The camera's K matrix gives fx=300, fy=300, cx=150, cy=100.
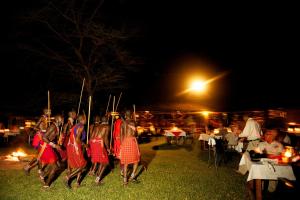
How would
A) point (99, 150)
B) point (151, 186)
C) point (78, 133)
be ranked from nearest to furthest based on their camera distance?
point (78, 133), point (151, 186), point (99, 150)

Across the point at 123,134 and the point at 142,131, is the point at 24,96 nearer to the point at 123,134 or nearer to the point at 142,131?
the point at 142,131

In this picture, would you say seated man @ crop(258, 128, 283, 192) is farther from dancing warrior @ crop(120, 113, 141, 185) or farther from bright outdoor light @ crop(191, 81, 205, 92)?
bright outdoor light @ crop(191, 81, 205, 92)

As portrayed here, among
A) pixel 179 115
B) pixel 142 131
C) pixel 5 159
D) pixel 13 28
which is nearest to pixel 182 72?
pixel 179 115

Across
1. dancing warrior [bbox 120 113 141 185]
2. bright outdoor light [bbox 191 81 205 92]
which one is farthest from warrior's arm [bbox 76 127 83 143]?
bright outdoor light [bbox 191 81 205 92]

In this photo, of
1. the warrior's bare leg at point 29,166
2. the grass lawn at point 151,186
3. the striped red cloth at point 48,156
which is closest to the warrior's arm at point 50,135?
the striped red cloth at point 48,156

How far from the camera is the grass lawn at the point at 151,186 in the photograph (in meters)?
7.36

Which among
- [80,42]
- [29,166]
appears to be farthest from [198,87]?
[29,166]

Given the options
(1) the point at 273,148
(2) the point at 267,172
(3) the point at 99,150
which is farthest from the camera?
(3) the point at 99,150

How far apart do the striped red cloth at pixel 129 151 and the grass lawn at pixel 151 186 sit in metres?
0.72

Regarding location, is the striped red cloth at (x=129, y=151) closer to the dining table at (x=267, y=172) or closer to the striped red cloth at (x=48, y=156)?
the striped red cloth at (x=48, y=156)

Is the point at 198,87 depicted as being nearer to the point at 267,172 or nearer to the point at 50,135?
the point at 50,135

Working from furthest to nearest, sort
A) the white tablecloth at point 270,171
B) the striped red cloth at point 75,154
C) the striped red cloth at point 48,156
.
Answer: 1. the striped red cloth at point 48,156
2. the striped red cloth at point 75,154
3. the white tablecloth at point 270,171

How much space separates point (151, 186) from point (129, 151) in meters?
1.13

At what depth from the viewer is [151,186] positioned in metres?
8.27
